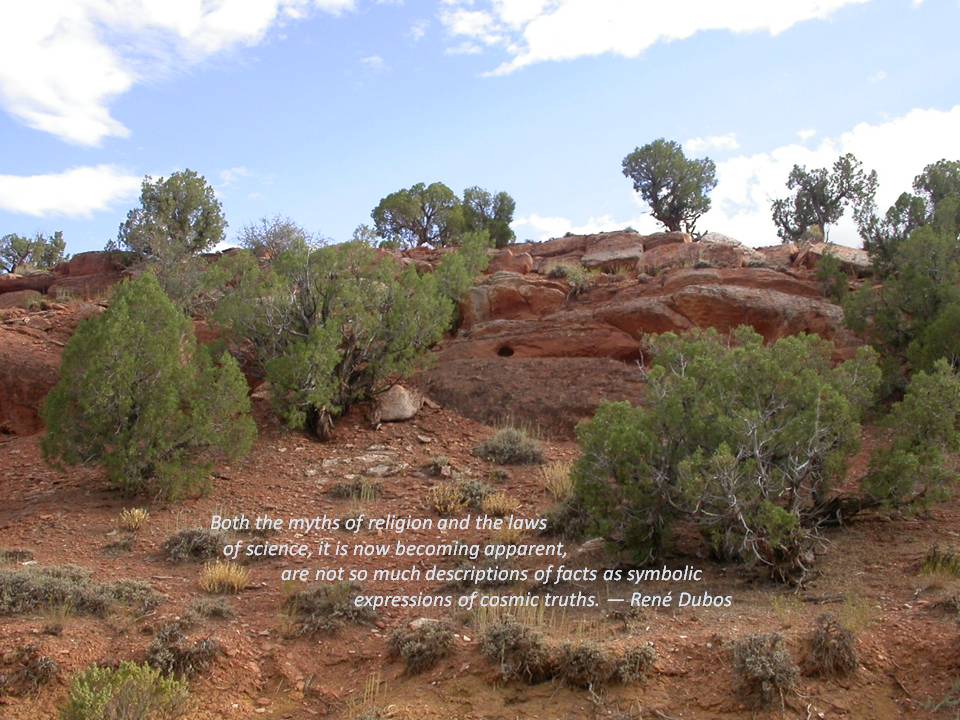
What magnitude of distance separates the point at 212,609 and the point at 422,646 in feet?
7.25

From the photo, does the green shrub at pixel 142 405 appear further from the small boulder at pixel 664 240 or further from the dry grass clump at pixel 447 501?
the small boulder at pixel 664 240

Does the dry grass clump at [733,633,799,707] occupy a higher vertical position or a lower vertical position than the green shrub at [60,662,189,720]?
higher

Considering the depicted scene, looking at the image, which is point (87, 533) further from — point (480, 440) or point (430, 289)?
point (430, 289)

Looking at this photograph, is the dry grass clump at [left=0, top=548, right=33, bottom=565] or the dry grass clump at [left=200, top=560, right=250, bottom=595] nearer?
the dry grass clump at [left=200, top=560, right=250, bottom=595]

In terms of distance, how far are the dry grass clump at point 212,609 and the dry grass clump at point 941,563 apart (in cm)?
629

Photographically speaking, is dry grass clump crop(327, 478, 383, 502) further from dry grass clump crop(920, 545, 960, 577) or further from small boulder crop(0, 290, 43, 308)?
small boulder crop(0, 290, 43, 308)

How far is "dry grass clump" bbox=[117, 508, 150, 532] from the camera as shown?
10352 mm

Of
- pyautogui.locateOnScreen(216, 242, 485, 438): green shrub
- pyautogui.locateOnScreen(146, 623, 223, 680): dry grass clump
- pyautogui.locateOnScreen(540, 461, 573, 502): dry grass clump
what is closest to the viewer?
pyautogui.locateOnScreen(146, 623, 223, 680): dry grass clump

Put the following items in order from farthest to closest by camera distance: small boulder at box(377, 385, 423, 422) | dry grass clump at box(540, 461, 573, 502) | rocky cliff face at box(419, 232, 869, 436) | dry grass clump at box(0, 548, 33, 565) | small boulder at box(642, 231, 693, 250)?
1. small boulder at box(642, 231, 693, 250)
2. rocky cliff face at box(419, 232, 869, 436)
3. small boulder at box(377, 385, 423, 422)
4. dry grass clump at box(540, 461, 573, 502)
5. dry grass clump at box(0, 548, 33, 565)

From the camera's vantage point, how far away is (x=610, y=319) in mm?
18312

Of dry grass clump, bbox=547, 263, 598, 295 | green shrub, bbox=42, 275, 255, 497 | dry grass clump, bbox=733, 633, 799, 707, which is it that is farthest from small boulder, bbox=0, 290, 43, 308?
dry grass clump, bbox=733, 633, 799, 707

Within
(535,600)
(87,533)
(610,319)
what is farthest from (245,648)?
(610,319)

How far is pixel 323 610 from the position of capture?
7816 mm

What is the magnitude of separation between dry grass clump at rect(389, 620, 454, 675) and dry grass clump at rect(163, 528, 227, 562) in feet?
11.1
